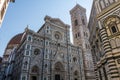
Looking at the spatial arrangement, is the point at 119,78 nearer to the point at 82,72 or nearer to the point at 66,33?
the point at 82,72

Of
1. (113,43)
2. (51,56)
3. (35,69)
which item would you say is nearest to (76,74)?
(51,56)

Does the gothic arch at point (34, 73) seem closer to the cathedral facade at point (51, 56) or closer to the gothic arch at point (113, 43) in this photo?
the cathedral facade at point (51, 56)

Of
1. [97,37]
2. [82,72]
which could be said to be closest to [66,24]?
[82,72]

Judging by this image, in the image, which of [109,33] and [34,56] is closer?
[109,33]

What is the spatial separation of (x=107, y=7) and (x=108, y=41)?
3731 millimetres

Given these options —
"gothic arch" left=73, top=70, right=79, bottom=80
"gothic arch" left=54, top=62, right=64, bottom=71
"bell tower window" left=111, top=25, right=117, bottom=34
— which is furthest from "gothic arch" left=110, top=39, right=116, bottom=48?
"gothic arch" left=73, top=70, right=79, bottom=80

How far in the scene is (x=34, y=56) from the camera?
23.9 meters

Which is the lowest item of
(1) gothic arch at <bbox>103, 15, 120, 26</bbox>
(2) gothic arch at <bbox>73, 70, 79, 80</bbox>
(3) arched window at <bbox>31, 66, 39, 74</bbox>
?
(2) gothic arch at <bbox>73, 70, 79, 80</bbox>

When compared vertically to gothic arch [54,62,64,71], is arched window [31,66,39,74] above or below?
below

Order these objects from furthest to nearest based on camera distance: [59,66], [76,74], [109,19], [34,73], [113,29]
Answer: [76,74] < [59,66] < [34,73] < [109,19] < [113,29]

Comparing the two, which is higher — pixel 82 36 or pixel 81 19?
pixel 81 19

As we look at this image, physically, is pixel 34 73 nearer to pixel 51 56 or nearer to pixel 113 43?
pixel 51 56

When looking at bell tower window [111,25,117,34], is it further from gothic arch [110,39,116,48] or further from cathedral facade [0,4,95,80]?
cathedral facade [0,4,95,80]

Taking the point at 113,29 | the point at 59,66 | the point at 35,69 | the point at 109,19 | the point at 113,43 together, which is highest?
the point at 109,19
